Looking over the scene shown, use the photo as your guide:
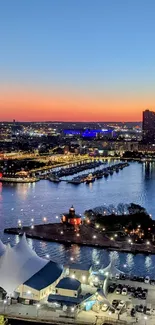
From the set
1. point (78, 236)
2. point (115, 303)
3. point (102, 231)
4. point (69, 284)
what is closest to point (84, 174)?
point (102, 231)

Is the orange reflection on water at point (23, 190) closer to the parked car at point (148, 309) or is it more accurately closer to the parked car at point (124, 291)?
the parked car at point (124, 291)

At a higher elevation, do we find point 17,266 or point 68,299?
point 17,266

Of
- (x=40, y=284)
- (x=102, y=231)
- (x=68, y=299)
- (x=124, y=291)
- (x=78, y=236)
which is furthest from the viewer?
(x=102, y=231)

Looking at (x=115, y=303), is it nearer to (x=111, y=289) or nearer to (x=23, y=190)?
(x=111, y=289)

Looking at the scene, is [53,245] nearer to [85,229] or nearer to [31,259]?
[85,229]

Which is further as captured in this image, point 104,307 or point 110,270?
point 110,270

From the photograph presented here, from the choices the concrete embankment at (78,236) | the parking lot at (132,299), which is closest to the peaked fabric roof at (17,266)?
the parking lot at (132,299)

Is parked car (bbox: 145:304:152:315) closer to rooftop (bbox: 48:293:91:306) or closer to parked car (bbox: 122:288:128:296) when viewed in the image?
parked car (bbox: 122:288:128:296)

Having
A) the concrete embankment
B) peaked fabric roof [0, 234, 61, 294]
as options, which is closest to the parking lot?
peaked fabric roof [0, 234, 61, 294]
